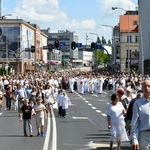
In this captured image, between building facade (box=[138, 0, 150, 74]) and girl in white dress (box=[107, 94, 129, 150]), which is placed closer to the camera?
girl in white dress (box=[107, 94, 129, 150])

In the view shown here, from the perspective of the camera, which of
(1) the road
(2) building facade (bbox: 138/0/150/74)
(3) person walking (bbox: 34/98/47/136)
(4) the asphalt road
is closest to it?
(1) the road

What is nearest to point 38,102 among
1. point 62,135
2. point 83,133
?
point 62,135

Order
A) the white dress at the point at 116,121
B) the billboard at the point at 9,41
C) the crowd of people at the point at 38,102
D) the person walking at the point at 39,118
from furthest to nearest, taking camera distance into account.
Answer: the billboard at the point at 9,41 < the crowd of people at the point at 38,102 < the person walking at the point at 39,118 < the white dress at the point at 116,121

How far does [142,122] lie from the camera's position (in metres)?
7.41

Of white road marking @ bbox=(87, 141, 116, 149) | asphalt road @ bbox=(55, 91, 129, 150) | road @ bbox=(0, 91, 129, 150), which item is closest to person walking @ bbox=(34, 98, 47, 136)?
road @ bbox=(0, 91, 129, 150)

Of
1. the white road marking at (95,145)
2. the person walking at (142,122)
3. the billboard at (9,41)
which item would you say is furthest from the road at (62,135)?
the billboard at (9,41)

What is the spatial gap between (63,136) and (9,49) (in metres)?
105

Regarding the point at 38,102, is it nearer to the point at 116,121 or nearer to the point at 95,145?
the point at 95,145

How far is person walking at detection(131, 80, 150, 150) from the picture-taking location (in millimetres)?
7273

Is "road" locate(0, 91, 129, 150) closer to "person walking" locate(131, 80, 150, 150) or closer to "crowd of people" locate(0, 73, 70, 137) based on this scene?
"crowd of people" locate(0, 73, 70, 137)

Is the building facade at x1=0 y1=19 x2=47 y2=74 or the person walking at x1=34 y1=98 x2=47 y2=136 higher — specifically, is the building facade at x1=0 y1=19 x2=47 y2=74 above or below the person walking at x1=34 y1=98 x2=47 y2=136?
above

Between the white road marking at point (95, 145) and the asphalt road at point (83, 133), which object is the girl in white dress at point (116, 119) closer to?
the asphalt road at point (83, 133)

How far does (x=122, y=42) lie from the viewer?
5192 inches

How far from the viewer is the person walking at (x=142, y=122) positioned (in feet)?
23.9
